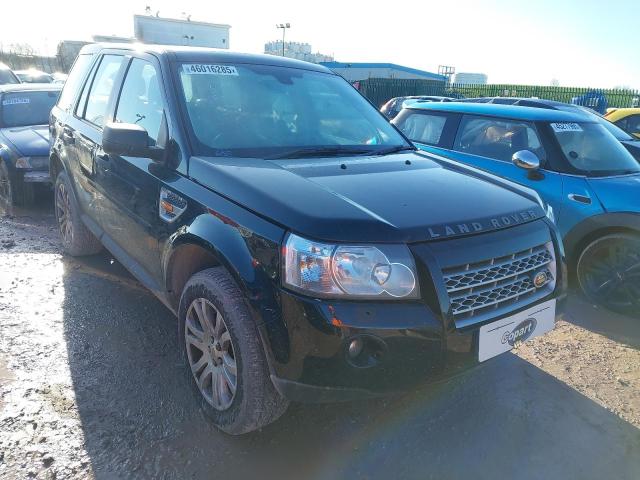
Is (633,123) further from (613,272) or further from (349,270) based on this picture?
(349,270)

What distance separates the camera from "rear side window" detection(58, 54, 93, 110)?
4629mm

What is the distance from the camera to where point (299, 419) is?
2781 millimetres

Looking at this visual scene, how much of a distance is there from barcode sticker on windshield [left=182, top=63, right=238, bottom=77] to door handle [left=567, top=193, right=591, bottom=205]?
303 cm

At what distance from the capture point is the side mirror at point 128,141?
2713 mm

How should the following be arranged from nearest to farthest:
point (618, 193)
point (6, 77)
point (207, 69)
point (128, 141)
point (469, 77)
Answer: point (128, 141), point (207, 69), point (618, 193), point (6, 77), point (469, 77)

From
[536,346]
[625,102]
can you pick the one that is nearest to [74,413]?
[536,346]

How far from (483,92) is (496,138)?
81.9 ft

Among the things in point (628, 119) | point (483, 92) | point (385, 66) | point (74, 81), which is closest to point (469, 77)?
point (385, 66)

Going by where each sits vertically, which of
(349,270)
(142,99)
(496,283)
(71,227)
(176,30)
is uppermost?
(176,30)

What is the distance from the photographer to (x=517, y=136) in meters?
5.03

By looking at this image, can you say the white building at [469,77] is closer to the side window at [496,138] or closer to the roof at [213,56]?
the side window at [496,138]

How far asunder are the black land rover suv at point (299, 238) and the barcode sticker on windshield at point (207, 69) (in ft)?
0.03

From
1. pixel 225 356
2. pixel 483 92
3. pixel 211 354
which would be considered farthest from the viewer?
pixel 483 92

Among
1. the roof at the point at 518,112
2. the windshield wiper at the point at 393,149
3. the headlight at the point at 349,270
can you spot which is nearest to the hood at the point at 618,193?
the roof at the point at 518,112
